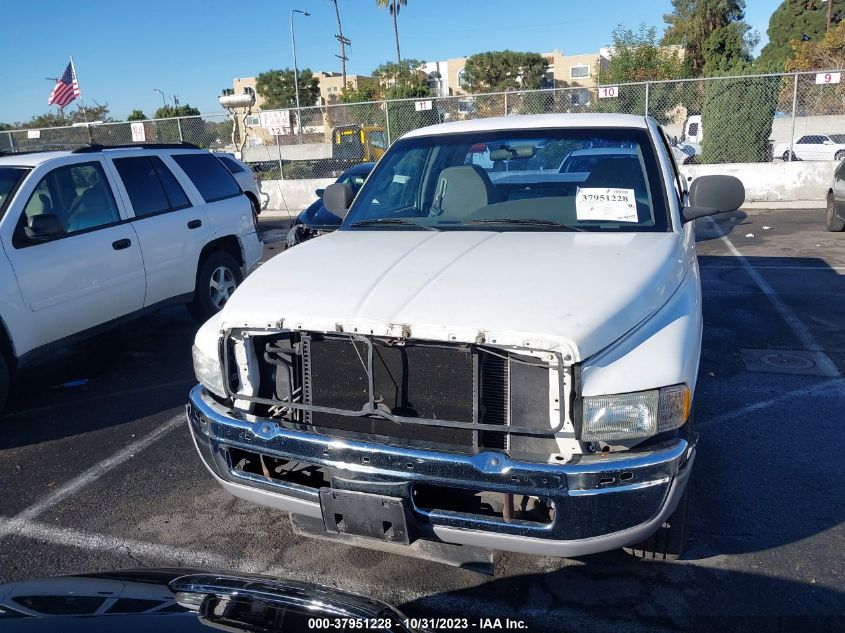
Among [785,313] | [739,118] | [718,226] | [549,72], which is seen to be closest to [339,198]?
[785,313]

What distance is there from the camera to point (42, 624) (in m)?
1.74

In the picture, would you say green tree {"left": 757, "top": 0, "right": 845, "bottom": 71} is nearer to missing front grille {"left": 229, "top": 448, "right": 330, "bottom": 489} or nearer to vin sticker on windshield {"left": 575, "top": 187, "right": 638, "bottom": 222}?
vin sticker on windshield {"left": 575, "top": 187, "right": 638, "bottom": 222}

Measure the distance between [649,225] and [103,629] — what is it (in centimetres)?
310

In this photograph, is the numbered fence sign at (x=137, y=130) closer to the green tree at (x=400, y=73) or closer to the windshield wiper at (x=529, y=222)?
the windshield wiper at (x=529, y=222)

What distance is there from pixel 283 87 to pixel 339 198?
67549mm

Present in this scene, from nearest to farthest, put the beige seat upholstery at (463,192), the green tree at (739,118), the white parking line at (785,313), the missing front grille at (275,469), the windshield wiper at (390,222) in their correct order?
the missing front grille at (275,469) < the windshield wiper at (390,222) < the beige seat upholstery at (463,192) < the white parking line at (785,313) < the green tree at (739,118)

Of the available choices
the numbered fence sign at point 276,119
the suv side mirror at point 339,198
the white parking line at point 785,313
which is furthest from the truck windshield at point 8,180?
the numbered fence sign at point 276,119

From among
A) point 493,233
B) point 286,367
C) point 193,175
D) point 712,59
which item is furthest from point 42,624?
point 712,59

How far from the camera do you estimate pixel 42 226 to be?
5258mm

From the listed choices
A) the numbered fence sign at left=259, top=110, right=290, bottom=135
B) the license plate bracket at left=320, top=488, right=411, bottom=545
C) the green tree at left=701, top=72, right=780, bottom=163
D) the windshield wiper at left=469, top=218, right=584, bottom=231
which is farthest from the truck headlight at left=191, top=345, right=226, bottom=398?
the green tree at left=701, top=72, right=780, bottom=163

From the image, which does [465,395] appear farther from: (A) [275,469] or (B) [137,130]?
(B) [137,130]

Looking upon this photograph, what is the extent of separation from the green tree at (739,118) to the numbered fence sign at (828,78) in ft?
2.95

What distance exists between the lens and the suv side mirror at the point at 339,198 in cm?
490

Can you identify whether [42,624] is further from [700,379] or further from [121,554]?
[700,379]
